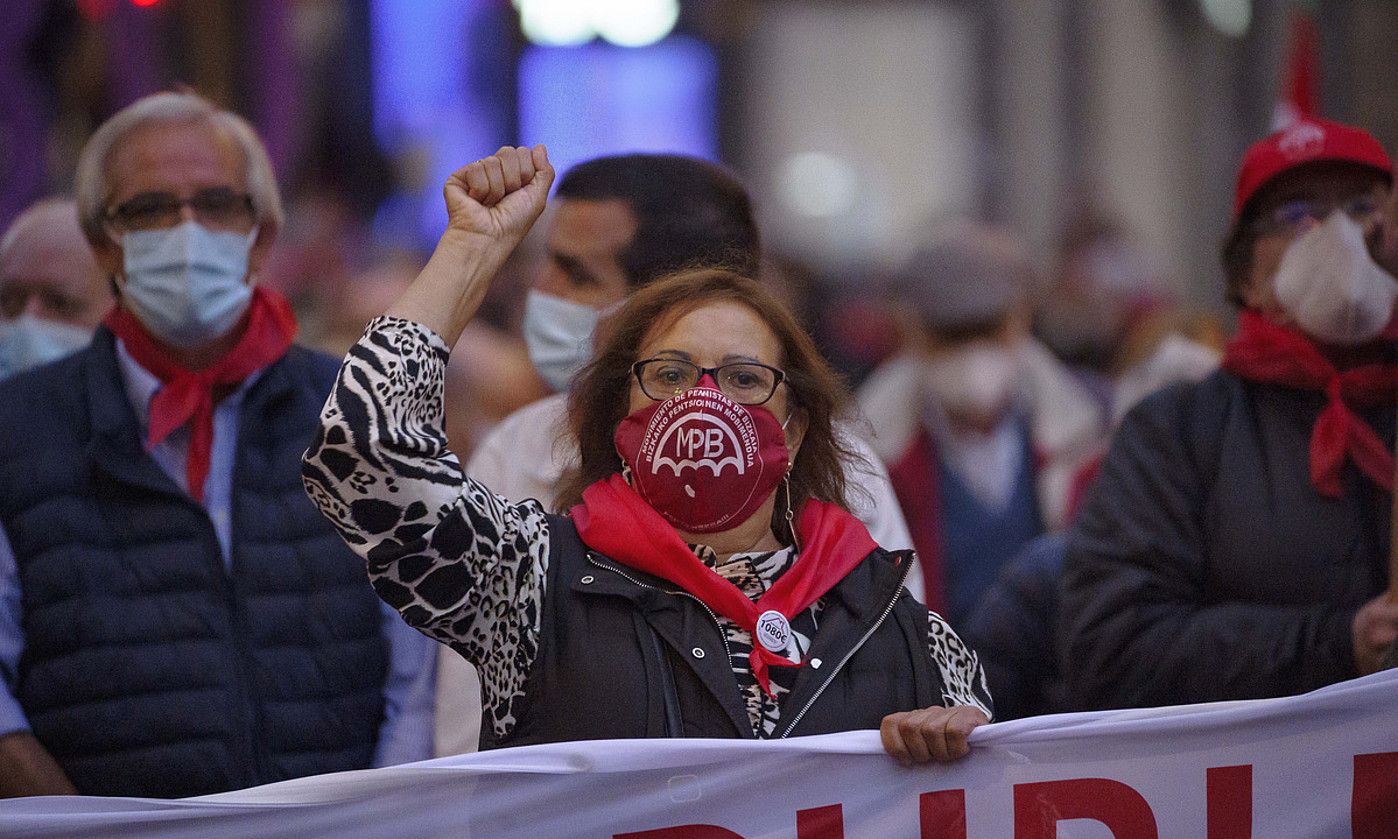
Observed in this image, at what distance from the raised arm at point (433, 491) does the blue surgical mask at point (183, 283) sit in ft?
3.40

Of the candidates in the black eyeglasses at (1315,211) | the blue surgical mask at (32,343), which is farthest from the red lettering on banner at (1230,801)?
the blue surgical mask at (32,343)

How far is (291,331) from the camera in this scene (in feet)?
12.9

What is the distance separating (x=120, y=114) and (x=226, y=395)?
0.73 meters

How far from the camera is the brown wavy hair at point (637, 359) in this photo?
3229 mm

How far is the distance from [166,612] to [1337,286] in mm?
2554

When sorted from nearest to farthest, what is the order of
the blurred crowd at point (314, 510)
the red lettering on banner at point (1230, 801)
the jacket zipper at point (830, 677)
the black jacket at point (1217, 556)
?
the jacket zipper at point (830, 677), the red lettering on banner at point (1230, 801), the blurred crowd at point (314, 510), the black jacket at point (1217, 556)

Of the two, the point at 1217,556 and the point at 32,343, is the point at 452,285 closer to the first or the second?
the point at 1217,556

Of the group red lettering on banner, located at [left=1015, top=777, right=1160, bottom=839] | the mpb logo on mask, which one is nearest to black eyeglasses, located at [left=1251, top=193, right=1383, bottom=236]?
red lettering on banner, located at [left=1015, top=777, right=1160, bottom=839]

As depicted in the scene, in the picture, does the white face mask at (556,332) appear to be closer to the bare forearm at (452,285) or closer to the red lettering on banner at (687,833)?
the bare forearm at (452,285)

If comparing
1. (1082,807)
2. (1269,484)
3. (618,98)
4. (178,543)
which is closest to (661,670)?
(1082,807)

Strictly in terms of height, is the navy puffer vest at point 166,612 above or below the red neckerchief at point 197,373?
below

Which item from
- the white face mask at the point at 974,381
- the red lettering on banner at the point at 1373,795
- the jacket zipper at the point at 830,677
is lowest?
the red lettering on banner at the point at 1373,795

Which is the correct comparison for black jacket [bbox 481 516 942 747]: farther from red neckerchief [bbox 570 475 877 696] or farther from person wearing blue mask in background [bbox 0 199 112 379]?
person wearing blue mask in background [bbox 0 199 112 379]

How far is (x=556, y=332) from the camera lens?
13.6 ft
